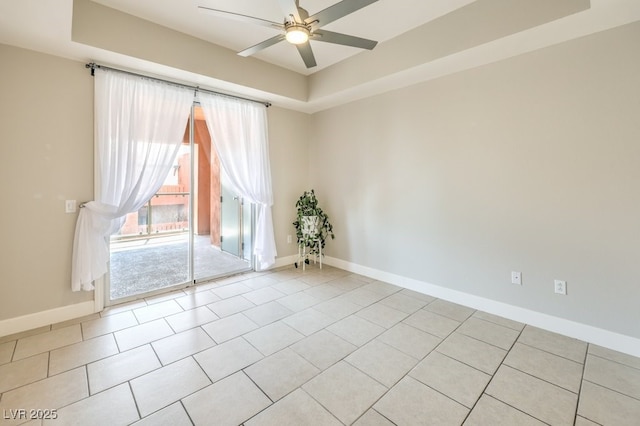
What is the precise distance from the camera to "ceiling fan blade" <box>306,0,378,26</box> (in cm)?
174

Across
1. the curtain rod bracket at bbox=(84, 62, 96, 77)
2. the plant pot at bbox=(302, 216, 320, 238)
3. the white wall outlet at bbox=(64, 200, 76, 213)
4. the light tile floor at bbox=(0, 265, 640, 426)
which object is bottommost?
the light tile floor at bbox=(0, 265, 640, 426)

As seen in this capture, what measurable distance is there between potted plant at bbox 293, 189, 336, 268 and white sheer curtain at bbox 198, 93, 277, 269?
1.59 feet

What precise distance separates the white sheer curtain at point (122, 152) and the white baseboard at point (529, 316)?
320cm

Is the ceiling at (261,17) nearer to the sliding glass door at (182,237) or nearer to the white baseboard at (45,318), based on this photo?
the sliding glass door at (182,237)

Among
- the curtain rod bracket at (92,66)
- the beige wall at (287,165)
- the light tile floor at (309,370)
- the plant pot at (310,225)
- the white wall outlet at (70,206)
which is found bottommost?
the light tile floor at (309,370)

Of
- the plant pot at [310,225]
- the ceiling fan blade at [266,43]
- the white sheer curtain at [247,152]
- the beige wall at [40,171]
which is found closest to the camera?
the ceiling fan blade at [266,43]

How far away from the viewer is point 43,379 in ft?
6.39

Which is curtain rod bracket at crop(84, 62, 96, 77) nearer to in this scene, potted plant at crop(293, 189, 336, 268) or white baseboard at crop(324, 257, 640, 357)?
potted plant at crop(293, 189, 336, 268)

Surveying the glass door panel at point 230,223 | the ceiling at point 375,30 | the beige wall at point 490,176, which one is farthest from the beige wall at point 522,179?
the glass door panel at point 230,223

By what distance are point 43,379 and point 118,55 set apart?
2799 mm

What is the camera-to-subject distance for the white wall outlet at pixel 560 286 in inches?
101

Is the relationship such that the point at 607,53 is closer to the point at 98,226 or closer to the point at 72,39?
the point at 72,39

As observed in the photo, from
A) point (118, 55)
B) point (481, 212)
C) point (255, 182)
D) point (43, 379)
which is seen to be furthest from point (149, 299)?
point (481, 212)

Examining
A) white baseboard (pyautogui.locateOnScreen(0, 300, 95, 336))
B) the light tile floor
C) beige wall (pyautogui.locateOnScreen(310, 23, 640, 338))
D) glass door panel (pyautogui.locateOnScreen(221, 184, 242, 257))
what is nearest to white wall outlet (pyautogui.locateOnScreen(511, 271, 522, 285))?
beige wall (pyautogui.locateOnScreen(310, 23, 640, 338))
